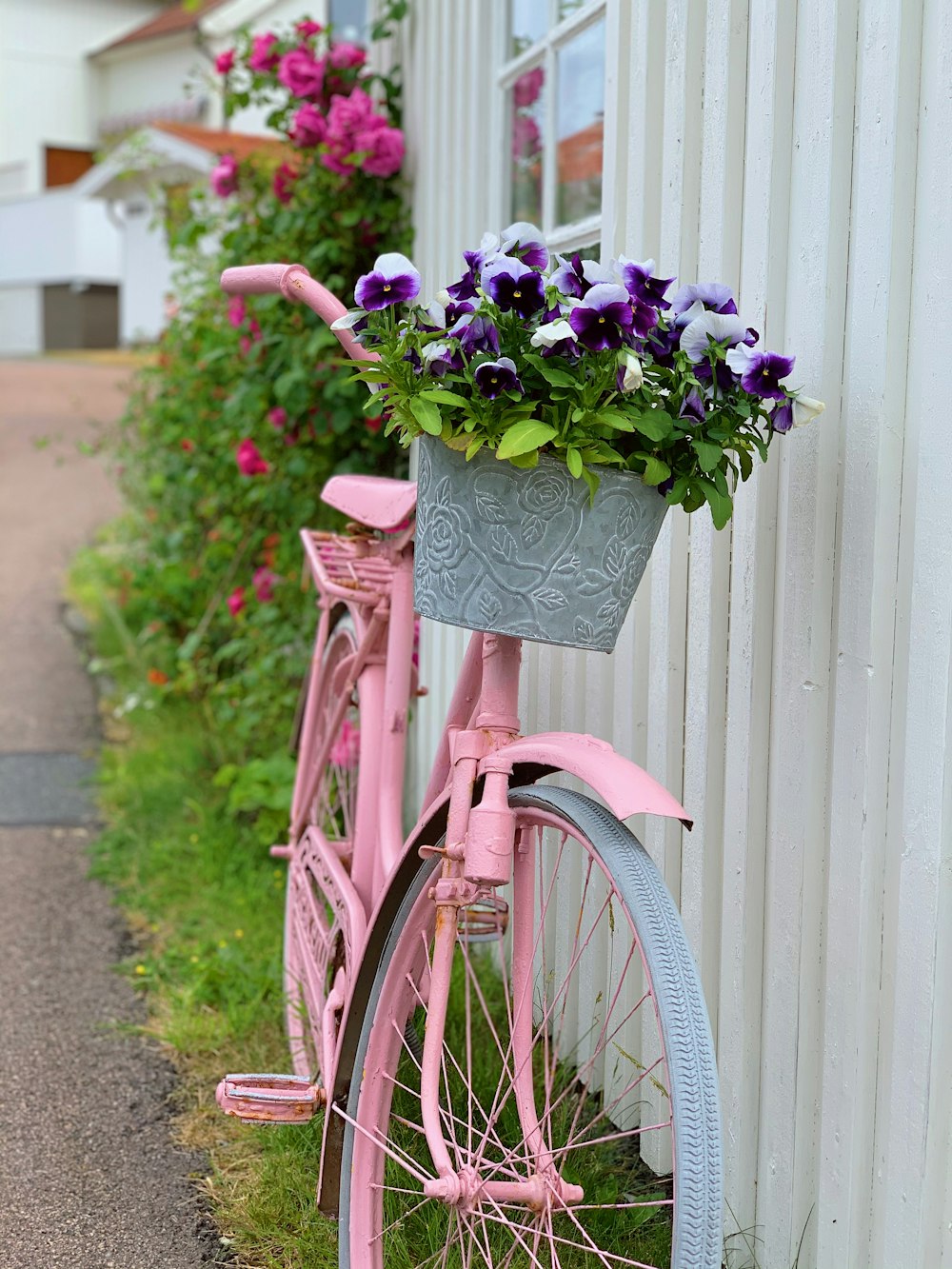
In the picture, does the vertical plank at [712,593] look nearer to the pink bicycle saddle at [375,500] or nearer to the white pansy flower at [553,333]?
the pink bicycle saddle at [375,500]

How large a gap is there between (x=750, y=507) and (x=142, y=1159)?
1.61m

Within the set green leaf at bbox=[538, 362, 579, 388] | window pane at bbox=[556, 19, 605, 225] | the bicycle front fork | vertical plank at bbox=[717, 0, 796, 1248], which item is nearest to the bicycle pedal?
the bicycle front fork

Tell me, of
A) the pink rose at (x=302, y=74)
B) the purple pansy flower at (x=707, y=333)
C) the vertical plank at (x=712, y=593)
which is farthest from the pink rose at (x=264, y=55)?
the purple pansy flower at (x=707, y=333)

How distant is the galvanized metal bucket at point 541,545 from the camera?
1571 millimetres

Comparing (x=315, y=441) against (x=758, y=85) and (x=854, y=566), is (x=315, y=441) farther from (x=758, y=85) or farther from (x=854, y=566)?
(x=854, y=566)

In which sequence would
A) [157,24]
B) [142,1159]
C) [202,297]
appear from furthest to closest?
1. [157,24]
2. [202,297]
3. [142,1159]

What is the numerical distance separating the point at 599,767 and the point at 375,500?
1.00m

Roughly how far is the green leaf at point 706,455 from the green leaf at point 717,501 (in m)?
0.04

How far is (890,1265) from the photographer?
1.73m

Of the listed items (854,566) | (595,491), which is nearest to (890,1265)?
(854,566)

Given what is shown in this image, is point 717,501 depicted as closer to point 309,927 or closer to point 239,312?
point 309,927

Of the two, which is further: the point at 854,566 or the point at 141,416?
the point at 141,416

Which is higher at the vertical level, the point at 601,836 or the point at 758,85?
the point at 758,85

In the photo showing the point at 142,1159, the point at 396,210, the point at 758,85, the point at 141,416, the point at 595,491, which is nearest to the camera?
the point at 595,491
